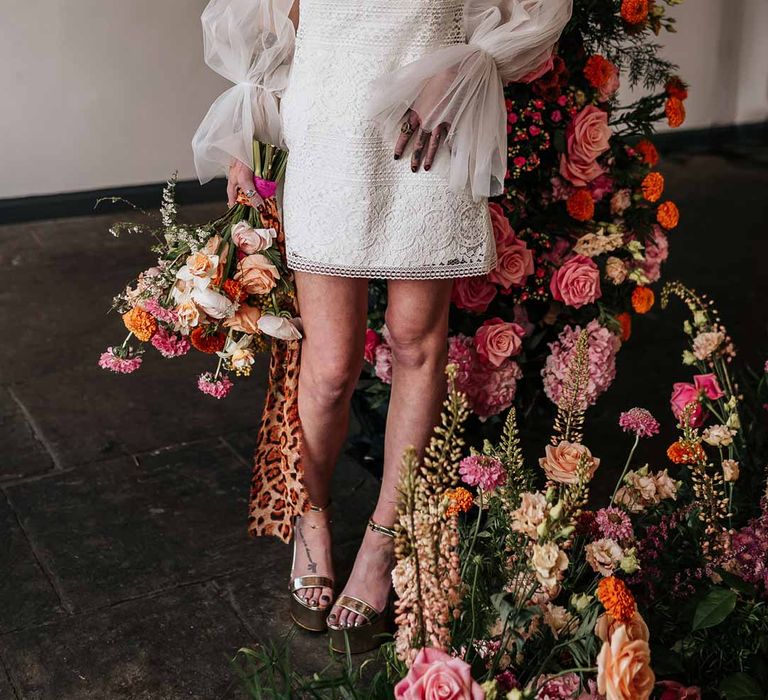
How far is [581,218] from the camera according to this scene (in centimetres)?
257

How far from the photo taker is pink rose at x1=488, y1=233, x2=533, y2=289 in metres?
2.46

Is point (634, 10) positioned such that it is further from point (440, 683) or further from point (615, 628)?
point (440, 683)

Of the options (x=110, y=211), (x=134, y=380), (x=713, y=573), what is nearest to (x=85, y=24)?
(x=110, y=211)

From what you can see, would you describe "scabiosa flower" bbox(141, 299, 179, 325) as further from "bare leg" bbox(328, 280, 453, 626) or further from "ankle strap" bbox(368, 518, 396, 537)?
"ankle strap" bbox(368, 518, 396, 537)

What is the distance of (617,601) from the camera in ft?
3.73

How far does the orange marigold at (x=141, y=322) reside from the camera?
199 cm

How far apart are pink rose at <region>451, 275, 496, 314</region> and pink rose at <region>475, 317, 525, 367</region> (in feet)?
0.21

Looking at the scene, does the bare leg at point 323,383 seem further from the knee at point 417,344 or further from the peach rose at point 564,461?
the peach rose at point 564,461

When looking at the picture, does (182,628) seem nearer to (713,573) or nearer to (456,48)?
(713,573)

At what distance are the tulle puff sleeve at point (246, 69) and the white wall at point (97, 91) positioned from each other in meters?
3.63

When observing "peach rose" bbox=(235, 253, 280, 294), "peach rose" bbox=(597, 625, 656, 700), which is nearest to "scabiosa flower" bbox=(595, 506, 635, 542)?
"peach rose" bbox=(597, 625, 656, 700)

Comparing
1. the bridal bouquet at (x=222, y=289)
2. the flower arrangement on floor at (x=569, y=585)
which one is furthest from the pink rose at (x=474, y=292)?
the flower arrangement on floor at (x=569, y=585)

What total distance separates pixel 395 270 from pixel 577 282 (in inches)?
29.2

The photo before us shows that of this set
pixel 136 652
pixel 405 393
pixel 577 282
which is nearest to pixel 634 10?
pixel 577 282
